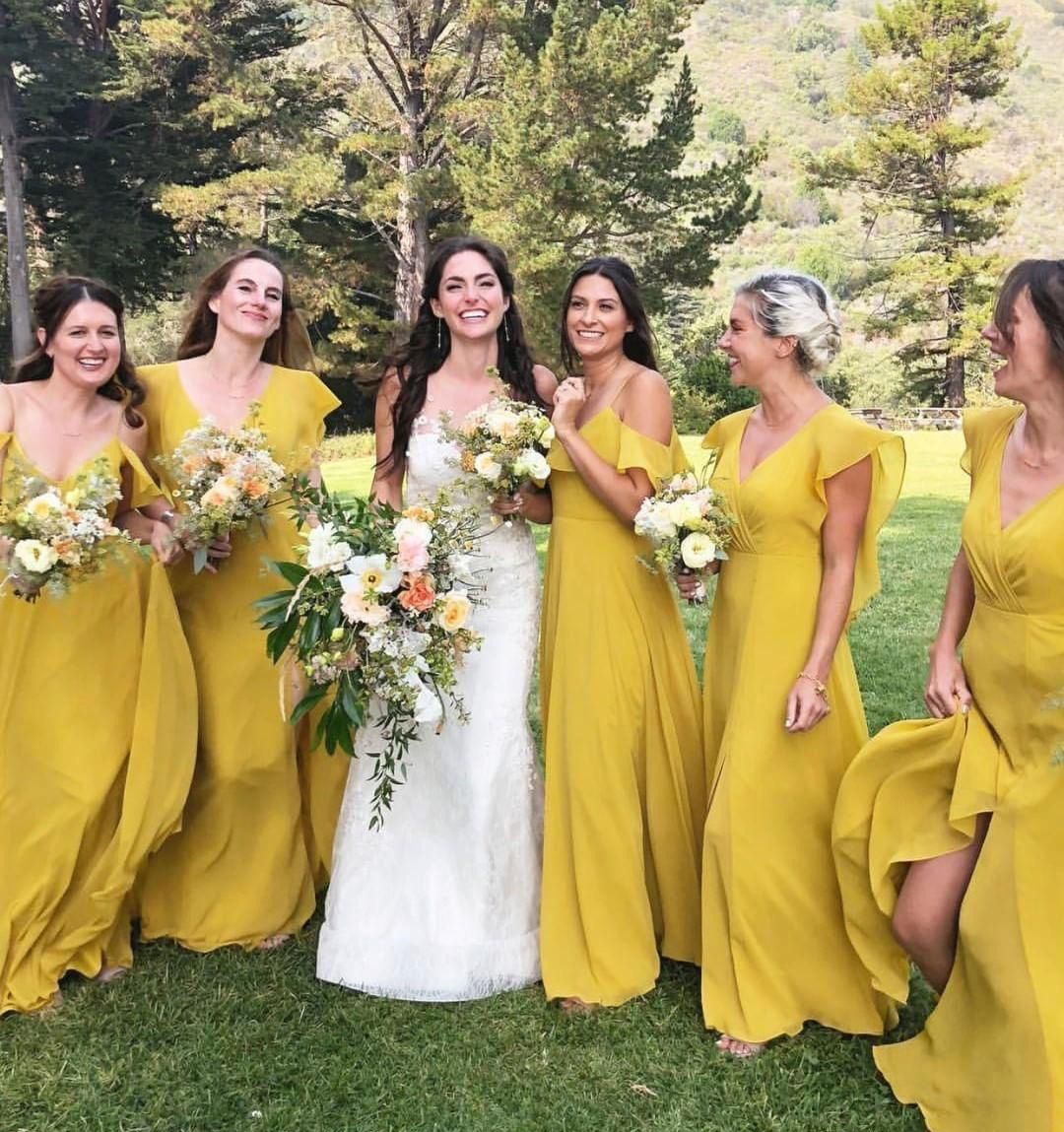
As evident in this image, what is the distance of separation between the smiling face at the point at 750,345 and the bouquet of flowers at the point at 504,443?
2.45 ft

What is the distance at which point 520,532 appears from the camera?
4648 mm

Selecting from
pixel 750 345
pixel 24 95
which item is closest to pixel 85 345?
pixel 750 345

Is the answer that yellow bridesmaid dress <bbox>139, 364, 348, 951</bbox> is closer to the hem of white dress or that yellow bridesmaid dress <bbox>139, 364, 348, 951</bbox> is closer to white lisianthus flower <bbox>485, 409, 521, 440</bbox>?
the hem of white dress

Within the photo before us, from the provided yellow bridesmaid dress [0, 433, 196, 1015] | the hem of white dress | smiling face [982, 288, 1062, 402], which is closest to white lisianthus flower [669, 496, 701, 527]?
smiling face [982, 288, 1062, 402]

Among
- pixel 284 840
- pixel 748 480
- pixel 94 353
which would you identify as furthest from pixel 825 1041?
pixel 94 353

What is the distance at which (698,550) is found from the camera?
3830 millimetres

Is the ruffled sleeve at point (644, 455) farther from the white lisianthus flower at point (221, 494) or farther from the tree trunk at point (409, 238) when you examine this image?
the tree trunk at point (409, 238)

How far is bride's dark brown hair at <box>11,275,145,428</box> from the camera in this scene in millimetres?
4383

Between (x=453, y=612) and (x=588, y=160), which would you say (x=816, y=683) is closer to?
(x=453, y=612)

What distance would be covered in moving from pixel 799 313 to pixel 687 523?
0.85 meters

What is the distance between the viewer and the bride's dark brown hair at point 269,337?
478 cm

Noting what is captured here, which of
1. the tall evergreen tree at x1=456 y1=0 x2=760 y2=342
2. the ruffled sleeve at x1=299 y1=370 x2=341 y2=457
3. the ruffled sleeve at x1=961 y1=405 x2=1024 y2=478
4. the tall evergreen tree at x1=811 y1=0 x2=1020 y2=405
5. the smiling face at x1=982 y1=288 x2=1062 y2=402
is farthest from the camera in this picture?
the tall evergreen tree at x1=811 y1=0 x2=1020 y2=405

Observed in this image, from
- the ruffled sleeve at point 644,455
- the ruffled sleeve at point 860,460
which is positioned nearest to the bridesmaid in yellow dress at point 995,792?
the ruffled sleeve at point 860,460

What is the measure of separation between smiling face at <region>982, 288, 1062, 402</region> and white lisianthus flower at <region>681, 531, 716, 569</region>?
1.05 m
